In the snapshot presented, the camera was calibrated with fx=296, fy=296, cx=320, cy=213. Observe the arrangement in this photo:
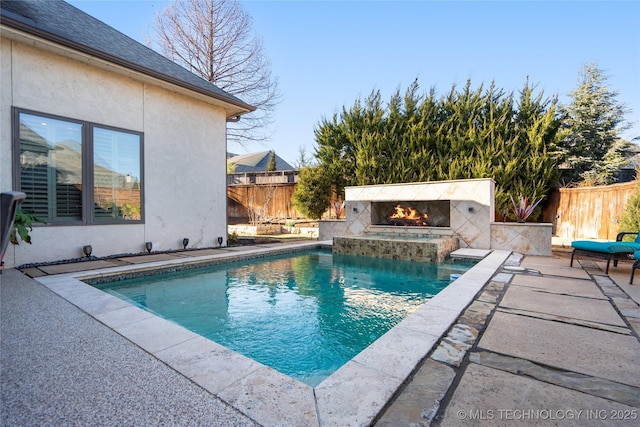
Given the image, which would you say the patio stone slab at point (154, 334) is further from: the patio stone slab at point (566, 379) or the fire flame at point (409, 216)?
the fire flame at point (409, 216)

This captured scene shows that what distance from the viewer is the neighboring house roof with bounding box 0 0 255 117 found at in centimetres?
529

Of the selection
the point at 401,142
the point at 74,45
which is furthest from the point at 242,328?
the point at 401,142

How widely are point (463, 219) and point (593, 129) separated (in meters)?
8.32

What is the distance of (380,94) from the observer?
13430 millimetres

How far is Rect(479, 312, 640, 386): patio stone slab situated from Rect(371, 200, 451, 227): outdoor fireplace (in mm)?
7017

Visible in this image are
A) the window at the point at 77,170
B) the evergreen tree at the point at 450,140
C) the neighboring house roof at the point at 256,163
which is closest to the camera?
the window at the point at 77,170

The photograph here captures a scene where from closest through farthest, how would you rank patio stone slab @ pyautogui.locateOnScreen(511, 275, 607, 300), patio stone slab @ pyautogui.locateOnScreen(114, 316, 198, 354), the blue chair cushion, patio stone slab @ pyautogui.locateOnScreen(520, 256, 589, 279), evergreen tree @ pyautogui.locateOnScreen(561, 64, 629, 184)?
patio stone slab @ pyautogui.locateOnScreen(114, 316, 198, 354)
patio stone slab @ pyautogui.locateOnScreen(511, 275, 607, 300)
the blue chair cushion
patio stone slab @ pyautogui.locateOnScreen(520, 256, 589, 279)
evergreen tree @ pyautogui.locateOnScreen(561, 64, 629, 184)

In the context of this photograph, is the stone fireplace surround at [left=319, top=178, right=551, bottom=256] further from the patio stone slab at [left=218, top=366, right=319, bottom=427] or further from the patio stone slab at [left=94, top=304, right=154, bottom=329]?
the patio stone slab at [left=218, top=366, right=319, bottom=427]

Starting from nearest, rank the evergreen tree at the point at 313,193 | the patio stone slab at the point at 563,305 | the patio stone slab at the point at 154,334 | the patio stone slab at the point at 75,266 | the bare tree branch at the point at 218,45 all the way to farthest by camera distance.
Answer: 1. the patio stone slab at the point at 154,334
2. the patio stone slab at the point at 563,305
3. the patio stone slab at the point at 75,266
4. the evergreen tree at the point at 313,193
5. the bare tree branch at the point at 218,45

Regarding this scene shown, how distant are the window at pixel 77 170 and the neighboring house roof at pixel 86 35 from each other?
152 centimetres

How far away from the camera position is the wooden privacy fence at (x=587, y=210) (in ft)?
28.3

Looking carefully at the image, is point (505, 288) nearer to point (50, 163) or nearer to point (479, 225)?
point (479, 225)

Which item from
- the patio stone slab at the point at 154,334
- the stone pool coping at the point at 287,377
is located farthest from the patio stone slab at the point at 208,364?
the patio stone slab at the point at 154,334

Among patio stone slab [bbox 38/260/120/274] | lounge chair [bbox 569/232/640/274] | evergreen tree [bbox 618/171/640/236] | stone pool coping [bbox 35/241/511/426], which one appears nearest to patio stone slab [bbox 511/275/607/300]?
lounge chair [bbox 569/232/640/274]
